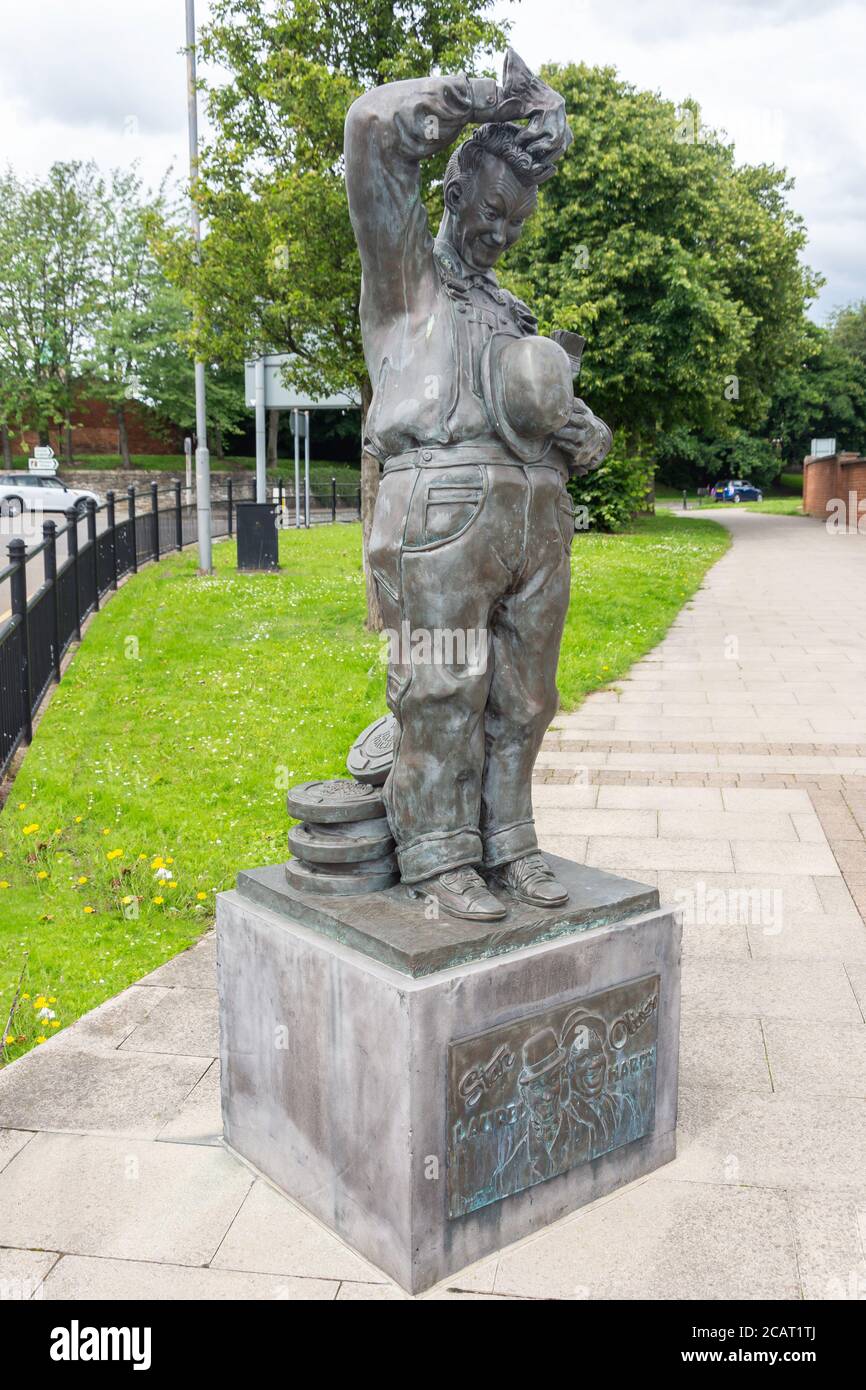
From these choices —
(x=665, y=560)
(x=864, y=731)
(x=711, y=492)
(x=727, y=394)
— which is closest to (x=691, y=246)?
(x=727, y=394)

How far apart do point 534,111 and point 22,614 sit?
6601 mm

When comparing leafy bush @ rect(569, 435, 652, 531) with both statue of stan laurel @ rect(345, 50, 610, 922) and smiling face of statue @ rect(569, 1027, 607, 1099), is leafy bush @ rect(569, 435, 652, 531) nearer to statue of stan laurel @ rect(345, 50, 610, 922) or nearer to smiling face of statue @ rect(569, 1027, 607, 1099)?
statue of stan laurel @ rect(345, 50, 610, 922)

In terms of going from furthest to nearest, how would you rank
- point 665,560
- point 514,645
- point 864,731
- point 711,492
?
point 711,492 < point 665,560 < point 864,731 < point 514,645

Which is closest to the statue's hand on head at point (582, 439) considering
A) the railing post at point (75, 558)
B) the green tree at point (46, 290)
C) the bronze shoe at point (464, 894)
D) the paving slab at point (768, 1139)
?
the bronze shoe at point (464, 894)

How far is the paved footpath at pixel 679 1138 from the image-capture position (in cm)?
324

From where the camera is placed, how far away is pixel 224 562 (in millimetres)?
19781

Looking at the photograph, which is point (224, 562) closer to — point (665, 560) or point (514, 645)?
point (665, 560)

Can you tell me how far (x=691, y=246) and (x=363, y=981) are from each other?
28239 millimetres

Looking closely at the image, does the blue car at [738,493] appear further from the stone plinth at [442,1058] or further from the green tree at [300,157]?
the stone plinth at [442,1058]

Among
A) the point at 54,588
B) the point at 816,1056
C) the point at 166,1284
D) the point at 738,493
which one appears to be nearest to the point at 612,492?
the point at 54,588

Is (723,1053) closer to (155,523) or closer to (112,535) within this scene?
(112,535)

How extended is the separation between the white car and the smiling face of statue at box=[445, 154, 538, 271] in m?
26.5

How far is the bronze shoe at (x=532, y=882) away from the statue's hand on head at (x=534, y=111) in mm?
2021

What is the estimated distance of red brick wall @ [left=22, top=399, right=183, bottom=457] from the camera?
49.0 m
